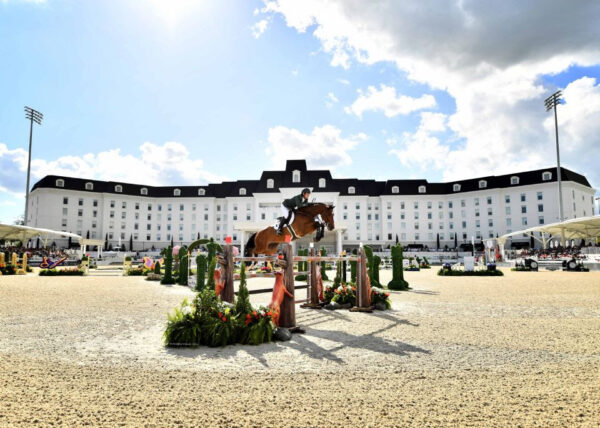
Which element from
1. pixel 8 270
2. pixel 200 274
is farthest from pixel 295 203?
pixel 8 270

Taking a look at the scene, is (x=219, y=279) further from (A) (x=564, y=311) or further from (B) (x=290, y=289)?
(A) (x=564, y=311)

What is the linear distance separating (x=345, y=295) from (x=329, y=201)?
64250 millimetres

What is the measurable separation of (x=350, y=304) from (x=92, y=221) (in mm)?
88660

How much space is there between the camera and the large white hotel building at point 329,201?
249ft

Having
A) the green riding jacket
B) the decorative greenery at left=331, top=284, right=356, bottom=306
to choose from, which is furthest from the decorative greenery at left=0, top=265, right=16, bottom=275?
the green riding jacket

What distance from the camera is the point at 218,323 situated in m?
7.45

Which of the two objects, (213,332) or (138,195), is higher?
(138,195)

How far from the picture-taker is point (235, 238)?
286 ft

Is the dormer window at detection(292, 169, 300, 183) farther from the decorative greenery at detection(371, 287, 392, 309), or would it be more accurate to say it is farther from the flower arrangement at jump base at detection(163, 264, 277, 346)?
the flower arrangement at jump base at detection(163, 264, 277, 346)

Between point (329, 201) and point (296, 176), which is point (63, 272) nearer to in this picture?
point (296, 176)

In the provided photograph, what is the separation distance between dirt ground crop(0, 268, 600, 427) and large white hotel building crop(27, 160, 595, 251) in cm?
6455

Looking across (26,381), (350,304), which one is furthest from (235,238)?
(26,381)

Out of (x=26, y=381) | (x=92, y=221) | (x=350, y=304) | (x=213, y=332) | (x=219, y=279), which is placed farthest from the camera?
(x=92, y=221)

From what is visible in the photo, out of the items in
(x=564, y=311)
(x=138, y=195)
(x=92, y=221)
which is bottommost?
(x=564, y=311)
